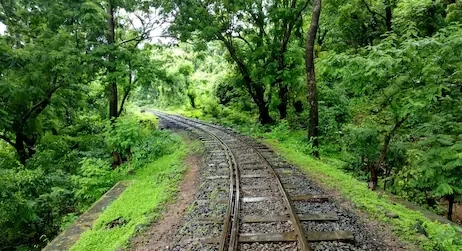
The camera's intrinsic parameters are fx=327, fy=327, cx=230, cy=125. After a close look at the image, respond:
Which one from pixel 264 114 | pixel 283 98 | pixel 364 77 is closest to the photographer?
pixel 364 77

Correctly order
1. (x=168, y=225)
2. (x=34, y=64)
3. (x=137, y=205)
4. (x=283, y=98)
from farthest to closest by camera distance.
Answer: (x=283, y=98), (x=34, y=64), (x=137, y=205), (x=168, y=225)

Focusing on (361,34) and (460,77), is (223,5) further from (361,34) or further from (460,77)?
(460,77)

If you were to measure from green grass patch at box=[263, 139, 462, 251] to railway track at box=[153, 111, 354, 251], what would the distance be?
74 centimetres

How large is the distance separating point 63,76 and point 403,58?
1122cm

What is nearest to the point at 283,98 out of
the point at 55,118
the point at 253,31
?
the point at 253,31

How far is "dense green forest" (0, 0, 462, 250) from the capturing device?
7941 millimetres

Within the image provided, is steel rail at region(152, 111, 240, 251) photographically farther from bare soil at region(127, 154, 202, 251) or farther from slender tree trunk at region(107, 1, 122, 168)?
slender tree trunk at region(107, 1, 122, 168)

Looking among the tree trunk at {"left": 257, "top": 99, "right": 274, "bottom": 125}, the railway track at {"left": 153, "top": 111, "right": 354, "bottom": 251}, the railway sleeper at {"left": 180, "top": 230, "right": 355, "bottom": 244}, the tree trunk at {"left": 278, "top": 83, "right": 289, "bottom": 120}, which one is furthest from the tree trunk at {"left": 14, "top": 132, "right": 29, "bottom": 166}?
→ the tree trunk at {"left": 278, "top": 83, "right": 289, "bottom": 120}

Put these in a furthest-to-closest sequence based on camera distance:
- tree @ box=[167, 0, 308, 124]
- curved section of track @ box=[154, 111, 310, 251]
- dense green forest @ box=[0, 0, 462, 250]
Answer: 1. tree @ box=[167, 0, 308, 124]
2. dense green forest @ box=[0, 0, 462, 250]
3. curved section of track @ box=[154, 111, 310, 251]

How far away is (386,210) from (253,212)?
283 cm

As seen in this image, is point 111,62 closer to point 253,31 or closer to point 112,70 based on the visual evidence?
point 112,70

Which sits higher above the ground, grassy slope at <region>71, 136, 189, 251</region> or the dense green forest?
the dense green forest

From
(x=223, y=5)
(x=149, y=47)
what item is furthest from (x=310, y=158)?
(x=149, y=47)

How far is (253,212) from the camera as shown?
682 cm
